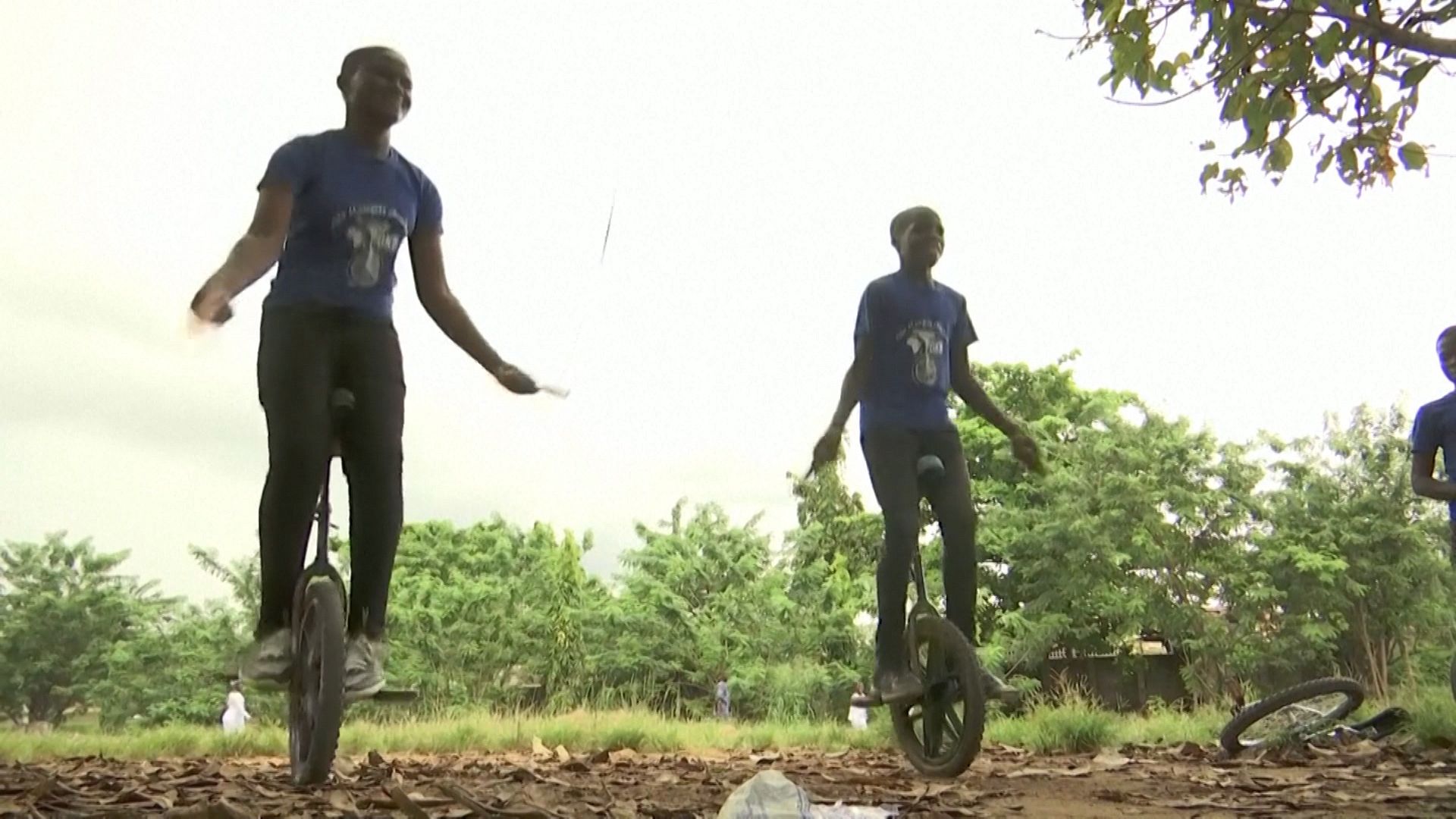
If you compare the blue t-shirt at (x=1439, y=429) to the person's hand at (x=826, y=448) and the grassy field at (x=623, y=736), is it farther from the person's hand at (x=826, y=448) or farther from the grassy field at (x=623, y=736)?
the person's hand at (x=826, y=448)

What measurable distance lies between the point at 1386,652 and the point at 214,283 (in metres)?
16.7

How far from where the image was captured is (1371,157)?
3.01 m

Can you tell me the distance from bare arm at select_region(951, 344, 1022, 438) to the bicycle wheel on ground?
1.49 meters

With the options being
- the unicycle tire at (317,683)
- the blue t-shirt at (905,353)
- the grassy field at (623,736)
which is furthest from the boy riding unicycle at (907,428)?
the grassy field at (623,736)

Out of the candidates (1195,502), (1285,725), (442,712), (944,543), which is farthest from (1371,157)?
(1195,502)

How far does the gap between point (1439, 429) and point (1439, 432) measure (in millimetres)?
11

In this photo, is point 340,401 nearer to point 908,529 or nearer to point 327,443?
point 327,443

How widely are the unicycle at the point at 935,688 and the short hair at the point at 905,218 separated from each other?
31.8 inches

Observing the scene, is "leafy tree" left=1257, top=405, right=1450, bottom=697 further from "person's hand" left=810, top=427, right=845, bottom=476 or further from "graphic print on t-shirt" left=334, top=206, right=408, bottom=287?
"graphic print on t-shirt" left=334, top=206, right=408, bottom=287

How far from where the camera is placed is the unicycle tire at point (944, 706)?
3.05 m

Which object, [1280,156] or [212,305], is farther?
[1280,156]

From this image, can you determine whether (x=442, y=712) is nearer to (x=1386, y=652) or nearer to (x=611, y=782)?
(x=611, y=782)

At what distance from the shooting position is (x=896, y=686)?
3258 millimetres

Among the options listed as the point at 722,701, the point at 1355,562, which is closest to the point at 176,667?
the point at 722,701
